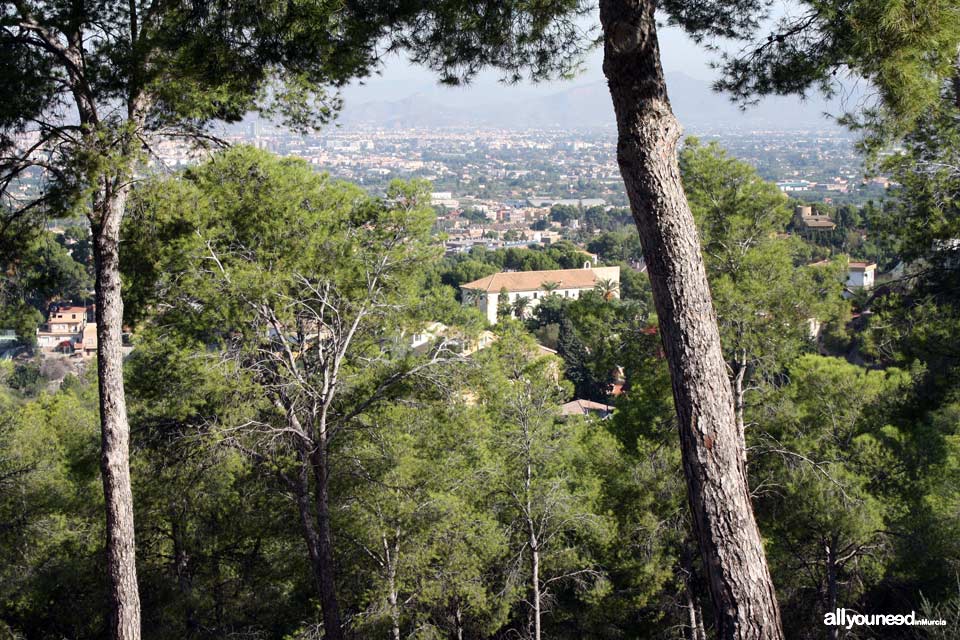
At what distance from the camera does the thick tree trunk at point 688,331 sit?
108 inches

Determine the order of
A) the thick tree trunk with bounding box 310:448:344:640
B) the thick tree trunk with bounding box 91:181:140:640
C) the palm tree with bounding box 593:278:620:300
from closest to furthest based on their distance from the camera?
the thick tree trunk with bounding box 91:181:140:640 → the thick tree trunk with bounding box 310:448:344:640 → the palm tree with bounding box 593:278:620:300

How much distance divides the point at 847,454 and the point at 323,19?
6846 mm

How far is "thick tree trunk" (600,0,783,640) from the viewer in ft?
8.98

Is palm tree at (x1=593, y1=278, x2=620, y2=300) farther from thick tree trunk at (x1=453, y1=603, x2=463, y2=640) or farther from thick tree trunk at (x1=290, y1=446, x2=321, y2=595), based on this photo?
thick tree trunk at (x1=290, y1=446, x2=321, y2=595)

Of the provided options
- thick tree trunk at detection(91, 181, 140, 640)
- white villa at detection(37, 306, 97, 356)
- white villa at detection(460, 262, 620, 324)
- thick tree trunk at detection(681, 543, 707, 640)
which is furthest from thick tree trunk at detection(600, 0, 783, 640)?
white villa at detection(37, 306, 97, 356)

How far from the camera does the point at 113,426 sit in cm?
435

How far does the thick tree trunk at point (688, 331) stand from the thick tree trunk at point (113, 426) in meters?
2.83

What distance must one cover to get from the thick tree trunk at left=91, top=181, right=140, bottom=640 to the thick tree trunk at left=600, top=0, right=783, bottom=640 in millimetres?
2833

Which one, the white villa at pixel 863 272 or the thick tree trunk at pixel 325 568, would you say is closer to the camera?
the thick tree trunk at pixel 325 568

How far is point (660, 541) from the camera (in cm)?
778

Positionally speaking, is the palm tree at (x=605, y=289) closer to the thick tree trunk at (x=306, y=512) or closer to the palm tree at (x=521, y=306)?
the thick tree trunk at (x=306, y=512)

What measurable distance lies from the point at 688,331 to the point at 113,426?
315cm

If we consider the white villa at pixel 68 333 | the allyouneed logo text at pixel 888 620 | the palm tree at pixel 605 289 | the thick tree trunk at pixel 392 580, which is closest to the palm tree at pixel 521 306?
the palm tree at pixel 605 289

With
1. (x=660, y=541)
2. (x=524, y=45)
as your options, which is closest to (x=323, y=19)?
(x=524, y=45)
